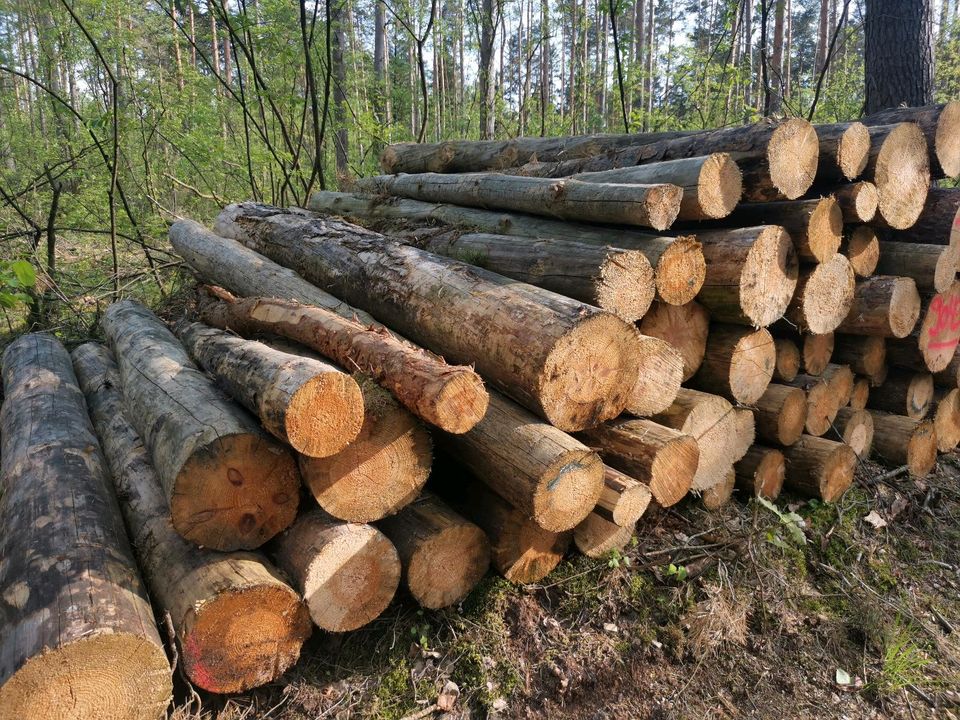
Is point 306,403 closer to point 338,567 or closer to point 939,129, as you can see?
point 338,567

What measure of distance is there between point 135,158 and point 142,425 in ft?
33.7

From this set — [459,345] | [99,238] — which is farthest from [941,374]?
[99,238]

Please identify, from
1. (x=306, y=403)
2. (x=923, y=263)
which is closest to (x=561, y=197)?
(x=306, y=403)

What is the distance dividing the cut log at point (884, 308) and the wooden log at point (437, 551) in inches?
115

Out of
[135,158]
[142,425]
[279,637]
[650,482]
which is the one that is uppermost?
[135,158]

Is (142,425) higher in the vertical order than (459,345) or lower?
lower

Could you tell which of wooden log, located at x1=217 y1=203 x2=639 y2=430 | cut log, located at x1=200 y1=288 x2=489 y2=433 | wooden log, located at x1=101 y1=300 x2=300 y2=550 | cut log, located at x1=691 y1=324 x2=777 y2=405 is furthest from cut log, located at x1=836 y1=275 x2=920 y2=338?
wooden log, located at x1=101 y1=300 x2=300 y2=550

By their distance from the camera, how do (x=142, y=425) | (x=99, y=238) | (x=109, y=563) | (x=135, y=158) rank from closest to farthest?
1. (x=109, y=563)
2. (x=142, y=425)
3. (x=99, y=238)
4. (x=135, y=158)

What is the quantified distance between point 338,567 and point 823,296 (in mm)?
3255

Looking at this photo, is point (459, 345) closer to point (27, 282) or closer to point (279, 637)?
point (279, 637)

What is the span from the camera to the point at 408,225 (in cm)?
516

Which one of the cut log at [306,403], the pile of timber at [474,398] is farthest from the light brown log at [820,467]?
the cut log at [306,403]

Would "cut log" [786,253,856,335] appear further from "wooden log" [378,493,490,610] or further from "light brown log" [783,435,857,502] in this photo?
"wooden log" [378,493,490,610]

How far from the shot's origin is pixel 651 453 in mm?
2891
